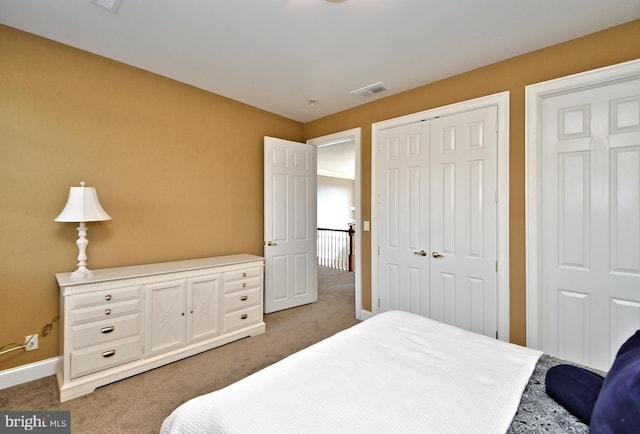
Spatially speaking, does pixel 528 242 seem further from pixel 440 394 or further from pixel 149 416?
pixel 149 416

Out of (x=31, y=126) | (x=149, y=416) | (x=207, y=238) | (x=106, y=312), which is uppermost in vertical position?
(x=31, y=126)

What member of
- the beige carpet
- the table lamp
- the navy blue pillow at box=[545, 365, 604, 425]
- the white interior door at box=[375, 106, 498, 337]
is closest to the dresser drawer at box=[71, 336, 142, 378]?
the beige carpet

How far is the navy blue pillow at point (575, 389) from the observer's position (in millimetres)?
1006

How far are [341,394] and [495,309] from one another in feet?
6.96

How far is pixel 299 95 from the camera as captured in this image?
131 inches

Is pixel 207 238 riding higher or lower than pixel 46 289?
higher

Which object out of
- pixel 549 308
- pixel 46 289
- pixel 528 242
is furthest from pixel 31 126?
pixel 549 308

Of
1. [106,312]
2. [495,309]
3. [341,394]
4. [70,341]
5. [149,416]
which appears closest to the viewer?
[341,394]

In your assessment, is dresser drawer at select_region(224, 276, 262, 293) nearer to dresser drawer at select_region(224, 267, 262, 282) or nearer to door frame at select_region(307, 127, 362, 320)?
dresser drawer at select_region(224, 267, 262, 282)

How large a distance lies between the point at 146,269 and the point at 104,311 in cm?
46

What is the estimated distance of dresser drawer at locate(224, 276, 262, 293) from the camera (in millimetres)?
2885

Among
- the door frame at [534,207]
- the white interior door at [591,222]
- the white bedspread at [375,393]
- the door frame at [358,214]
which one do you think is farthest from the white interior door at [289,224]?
the white interior door at [591,222]

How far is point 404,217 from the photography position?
318cm

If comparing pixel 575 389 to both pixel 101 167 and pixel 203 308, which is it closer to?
pixel 203 308
